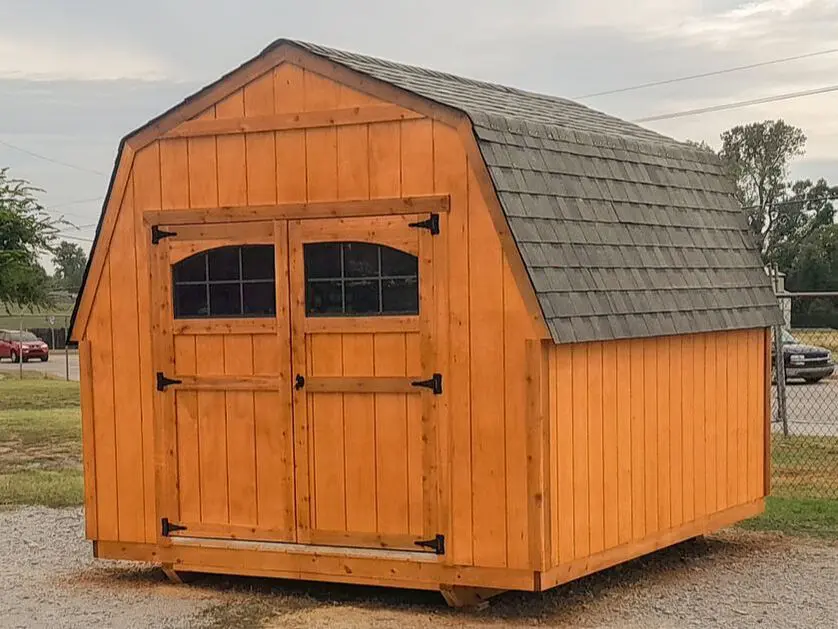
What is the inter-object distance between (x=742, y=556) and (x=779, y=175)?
39152 millimetres

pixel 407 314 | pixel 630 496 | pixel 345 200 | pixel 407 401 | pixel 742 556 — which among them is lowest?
pixel 742 556

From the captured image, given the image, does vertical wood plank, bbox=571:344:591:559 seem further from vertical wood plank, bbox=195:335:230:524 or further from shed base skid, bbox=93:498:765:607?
vertical wood plank, bbox=195:335:230:524

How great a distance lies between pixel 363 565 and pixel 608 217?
8.27ft

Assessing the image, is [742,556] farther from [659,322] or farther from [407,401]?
[407,401]

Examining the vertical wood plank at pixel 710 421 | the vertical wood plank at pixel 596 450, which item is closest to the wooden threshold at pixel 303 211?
the vertical wood plank at pixel 596 450

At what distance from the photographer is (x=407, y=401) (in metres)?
6.86

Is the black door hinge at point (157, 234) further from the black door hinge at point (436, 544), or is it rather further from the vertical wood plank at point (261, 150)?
the black door hinge at point (436, 544)

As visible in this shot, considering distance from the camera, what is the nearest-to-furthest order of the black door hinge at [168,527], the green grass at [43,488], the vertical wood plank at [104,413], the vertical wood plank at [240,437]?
the vertical wood plank at [240,437], the black door hinge at [168,527], the vertical wood plank at [104,413], the green grass at [43,488]

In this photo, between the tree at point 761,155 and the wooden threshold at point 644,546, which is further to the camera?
the tree at point 761,155

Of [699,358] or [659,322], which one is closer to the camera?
[659,322]

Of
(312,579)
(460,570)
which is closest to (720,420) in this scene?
(460,570)

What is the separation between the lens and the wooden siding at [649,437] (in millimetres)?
6711

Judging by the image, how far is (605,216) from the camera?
24.1ft

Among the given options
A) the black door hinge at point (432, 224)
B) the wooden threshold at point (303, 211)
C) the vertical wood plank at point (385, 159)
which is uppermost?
the vertical wood plank at point (385, 159)
